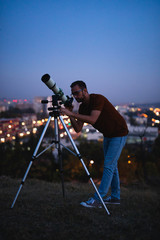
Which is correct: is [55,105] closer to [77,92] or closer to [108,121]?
[77,92]

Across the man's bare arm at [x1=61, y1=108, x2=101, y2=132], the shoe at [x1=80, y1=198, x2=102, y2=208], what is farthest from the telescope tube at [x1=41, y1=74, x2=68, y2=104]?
the shoe at [x1=80, y1=198, x2=102, y2=208]

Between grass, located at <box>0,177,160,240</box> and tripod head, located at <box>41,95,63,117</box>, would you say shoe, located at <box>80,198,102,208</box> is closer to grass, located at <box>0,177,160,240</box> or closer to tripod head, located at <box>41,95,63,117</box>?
grass, located at <box>0,177,160,240</box>

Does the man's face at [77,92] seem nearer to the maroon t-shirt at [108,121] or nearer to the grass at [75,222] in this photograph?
the maroon t-shirt at [108,121]

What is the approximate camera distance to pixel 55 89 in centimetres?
A: 249

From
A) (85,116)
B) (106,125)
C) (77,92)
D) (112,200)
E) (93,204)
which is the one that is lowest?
(112,200)

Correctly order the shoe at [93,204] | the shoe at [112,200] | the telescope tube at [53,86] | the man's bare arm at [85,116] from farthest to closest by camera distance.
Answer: the shoe at [112,200], the shoe at [93,204], the telescope tube at [53,86], the man's bare arm at [85,116]

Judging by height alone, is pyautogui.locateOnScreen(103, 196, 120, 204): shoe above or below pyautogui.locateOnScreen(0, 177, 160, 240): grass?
below

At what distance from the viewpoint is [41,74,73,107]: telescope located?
7.68 ft

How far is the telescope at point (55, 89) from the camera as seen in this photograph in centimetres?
234

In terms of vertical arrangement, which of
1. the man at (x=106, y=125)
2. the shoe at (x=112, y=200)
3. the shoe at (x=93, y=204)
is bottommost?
the shoe at (x=112, y=200)

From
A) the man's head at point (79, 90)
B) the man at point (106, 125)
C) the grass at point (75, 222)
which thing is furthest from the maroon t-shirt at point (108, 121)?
the grass at point (75, 222)

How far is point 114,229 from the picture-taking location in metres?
2.02

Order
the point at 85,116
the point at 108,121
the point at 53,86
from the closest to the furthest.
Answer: the point at 85,116 → the point at 53,86 → the point at 108,121

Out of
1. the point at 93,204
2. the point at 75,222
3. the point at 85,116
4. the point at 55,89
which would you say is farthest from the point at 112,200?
the point at 55,89
